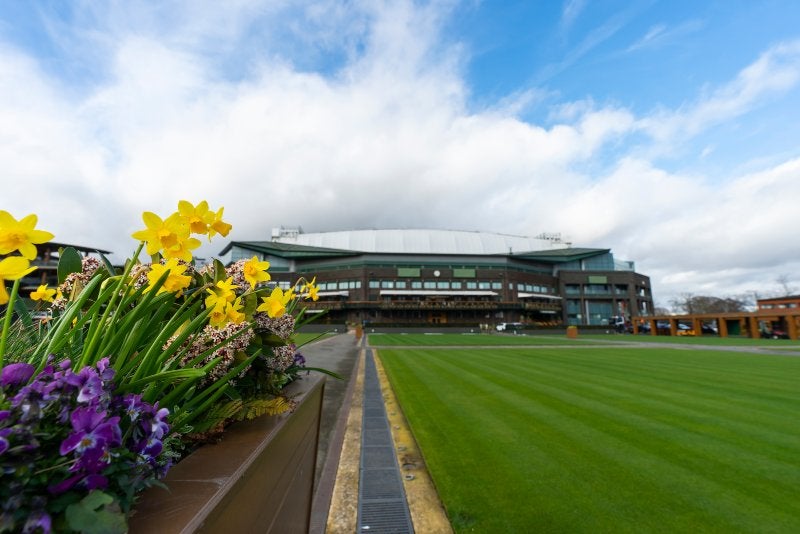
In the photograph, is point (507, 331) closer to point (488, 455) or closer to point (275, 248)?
point (275, 248)

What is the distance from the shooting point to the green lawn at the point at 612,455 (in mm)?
3057

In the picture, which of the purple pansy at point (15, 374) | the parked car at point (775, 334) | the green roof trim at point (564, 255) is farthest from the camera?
the green roof trim at point (564, 255)

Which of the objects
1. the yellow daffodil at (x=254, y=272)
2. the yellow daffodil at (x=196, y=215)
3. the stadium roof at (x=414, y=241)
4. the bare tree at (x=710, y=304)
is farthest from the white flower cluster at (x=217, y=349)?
the bare tree at (x=710, y=304)

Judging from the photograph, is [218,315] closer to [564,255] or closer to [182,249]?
[182,249]

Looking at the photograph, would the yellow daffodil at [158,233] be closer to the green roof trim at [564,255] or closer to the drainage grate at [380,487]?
the drainage grate at [380,487]

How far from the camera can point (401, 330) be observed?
51.7 meters

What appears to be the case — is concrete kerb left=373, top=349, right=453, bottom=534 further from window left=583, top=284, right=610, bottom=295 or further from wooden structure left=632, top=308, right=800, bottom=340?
window left=583, top=284, right=610, bottom=295

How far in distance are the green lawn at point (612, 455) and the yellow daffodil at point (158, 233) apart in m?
2.94

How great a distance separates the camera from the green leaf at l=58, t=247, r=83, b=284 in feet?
5.72

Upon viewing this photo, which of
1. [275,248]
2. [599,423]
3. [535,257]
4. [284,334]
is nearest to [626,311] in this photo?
[535,257]

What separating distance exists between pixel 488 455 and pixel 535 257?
71665 mm

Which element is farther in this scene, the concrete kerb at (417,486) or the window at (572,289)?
the window at (572,289)

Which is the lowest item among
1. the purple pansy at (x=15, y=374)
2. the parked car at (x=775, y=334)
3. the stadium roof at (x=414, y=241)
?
the parked car at (x=775, y=334)

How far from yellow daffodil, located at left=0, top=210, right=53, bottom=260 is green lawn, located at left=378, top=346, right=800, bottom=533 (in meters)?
3.17
